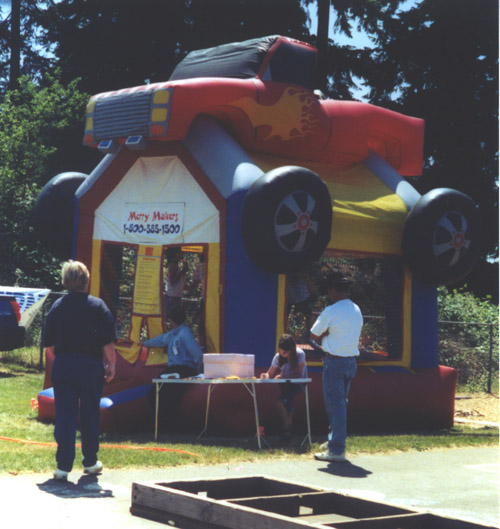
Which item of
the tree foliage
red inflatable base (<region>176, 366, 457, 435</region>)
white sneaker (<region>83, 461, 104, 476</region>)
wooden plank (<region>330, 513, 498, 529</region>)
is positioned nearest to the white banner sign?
red inflatable base (<region>176, 366, 457, 435</region>)

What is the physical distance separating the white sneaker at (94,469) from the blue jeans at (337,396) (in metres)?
2.39

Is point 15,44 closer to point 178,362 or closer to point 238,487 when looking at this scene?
point 178,362

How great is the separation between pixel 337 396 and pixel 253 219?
244cm

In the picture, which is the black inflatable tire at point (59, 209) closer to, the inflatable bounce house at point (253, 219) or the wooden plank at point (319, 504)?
the inflatable bounce house at point (253, 219)

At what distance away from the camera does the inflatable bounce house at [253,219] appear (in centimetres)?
1119

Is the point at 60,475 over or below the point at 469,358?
below

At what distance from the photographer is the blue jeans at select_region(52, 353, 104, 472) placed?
790cm

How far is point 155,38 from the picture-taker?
93.0 feet

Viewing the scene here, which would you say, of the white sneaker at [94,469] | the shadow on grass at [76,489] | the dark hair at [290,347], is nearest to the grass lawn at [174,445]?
the white sneaker at [94,469]

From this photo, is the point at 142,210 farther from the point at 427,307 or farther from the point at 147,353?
the point at 427,307

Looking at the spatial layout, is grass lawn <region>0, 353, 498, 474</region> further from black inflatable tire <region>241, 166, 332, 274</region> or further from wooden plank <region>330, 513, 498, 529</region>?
wooden plank <region>330, 513, 498, 529</region>

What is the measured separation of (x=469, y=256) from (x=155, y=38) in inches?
697

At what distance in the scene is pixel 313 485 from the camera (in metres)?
7.44

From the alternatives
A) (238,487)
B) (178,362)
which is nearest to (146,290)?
(178,362)
